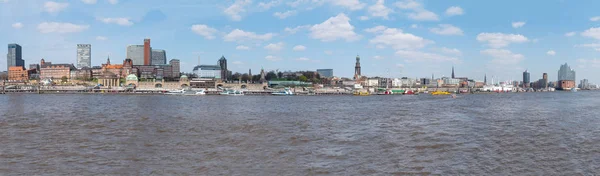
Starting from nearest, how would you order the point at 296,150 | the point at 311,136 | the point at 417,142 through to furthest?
1. the point at 296,150
2. the point at 417,142
3. the point at 311,136

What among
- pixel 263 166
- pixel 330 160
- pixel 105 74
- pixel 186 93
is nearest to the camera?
pixel 263 166

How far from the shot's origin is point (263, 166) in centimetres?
1293

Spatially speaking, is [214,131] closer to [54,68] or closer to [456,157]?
[456,157]

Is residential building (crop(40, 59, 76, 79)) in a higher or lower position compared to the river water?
higher

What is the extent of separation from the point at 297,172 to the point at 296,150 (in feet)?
12.4

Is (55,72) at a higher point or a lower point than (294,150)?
higher

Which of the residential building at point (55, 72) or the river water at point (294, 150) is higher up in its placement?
the residential building at point (55, 72)

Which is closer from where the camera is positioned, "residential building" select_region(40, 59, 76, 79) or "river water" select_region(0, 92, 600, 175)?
"river water" select_region(0, 92, 600, 175)

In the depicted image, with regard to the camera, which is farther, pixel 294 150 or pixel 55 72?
pixel 55 72

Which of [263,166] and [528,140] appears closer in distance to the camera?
[263,166]

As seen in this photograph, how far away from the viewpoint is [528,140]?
63.7 feet

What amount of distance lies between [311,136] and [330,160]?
6242 mm

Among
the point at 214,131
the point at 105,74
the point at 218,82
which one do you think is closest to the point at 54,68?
the point at 105,74

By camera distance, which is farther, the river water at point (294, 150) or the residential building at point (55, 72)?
the residential building at point (55, 72)
